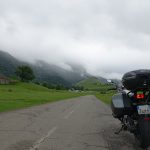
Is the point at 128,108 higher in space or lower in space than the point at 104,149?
higher

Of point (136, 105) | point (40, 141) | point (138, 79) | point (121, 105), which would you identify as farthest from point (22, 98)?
point (138, 79)

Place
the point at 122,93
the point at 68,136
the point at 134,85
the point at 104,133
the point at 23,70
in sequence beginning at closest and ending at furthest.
Result: the point at 134,85 < the point at 122,93 < the point at 68,136 < the point at 104,133 < the point at 23,70

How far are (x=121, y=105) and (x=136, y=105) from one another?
1.29ft

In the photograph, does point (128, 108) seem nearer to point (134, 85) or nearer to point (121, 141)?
point (134, 85)

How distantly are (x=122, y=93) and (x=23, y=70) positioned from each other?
552ft

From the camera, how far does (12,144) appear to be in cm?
1055

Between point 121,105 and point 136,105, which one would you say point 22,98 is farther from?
point 136,105

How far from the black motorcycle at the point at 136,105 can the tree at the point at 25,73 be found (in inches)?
6623

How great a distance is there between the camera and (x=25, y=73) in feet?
591

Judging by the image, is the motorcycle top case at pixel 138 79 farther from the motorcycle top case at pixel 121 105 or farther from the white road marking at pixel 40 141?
the white road marking at pixel 40 141

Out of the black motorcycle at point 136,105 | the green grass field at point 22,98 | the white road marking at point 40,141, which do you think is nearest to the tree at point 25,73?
the green grass field at point 22,98

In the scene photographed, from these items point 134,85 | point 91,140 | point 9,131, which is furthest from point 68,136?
point 134,85

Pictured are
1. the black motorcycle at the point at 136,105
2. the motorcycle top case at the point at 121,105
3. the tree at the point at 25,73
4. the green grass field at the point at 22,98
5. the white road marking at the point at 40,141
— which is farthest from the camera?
the tree at the point at 25,73

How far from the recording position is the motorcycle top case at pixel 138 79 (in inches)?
401
